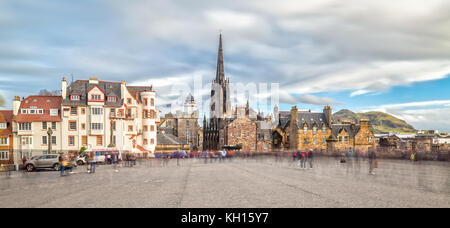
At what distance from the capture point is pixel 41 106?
54469 millimetres

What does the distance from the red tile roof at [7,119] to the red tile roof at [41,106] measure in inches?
83.6

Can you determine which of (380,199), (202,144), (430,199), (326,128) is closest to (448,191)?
(430,199)

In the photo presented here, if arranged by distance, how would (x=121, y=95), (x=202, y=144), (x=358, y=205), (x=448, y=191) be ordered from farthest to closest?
(x=202, y=144) → (x=121, y=95) → (x=448, y=191) → (x=358, y=205)

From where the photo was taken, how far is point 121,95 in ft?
191

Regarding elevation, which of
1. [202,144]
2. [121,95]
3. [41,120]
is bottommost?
[202,144]

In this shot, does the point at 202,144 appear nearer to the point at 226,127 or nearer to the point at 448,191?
the point at 226,127

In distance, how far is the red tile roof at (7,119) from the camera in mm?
53128

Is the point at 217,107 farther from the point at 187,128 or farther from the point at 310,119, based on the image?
the point at 310,119

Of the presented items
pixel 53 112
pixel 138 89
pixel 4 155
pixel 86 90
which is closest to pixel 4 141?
pixel 4 155

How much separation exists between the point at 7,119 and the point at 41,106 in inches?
230

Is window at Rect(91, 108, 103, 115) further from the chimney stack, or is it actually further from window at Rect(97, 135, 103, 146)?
the chimney stack

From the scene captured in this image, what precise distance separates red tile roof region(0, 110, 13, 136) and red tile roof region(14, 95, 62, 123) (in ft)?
6.97

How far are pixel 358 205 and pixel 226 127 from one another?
6879cm

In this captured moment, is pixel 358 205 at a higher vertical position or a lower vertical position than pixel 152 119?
lower
